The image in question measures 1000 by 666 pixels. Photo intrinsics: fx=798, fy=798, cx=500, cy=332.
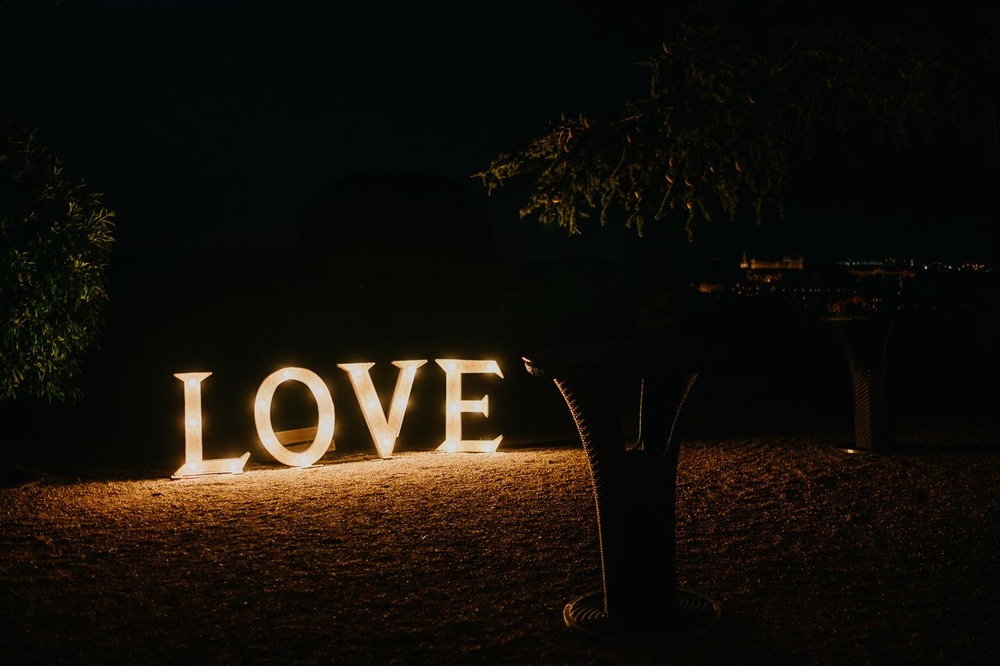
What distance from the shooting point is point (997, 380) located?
12.7m

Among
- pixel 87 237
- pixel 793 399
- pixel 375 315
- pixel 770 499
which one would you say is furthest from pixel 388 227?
pixel 770 499

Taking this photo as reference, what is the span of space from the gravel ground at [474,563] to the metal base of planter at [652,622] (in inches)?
2.3

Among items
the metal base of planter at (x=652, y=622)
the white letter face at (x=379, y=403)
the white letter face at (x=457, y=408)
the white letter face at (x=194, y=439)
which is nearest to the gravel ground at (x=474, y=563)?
the metal base of planter at (x=652, y=622)

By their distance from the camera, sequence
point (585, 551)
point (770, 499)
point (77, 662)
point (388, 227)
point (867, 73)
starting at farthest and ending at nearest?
point (388, 227), point (867, 73), point (770, 499), point (585, 551), point (77, 662)

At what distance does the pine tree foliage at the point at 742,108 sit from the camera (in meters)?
6.82

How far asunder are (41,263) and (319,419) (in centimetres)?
279

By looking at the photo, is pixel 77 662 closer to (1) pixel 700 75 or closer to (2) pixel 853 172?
(1) pixel 700 75

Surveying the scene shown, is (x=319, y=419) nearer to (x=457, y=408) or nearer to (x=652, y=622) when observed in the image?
(x=457, y=408)

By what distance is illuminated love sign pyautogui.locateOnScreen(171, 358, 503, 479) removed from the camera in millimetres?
7398

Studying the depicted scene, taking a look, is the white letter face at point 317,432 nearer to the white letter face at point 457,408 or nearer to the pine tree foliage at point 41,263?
the white letter face at point 457,408

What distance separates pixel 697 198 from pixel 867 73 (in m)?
2.05

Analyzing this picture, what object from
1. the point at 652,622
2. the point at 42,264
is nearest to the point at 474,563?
the point at 652,622

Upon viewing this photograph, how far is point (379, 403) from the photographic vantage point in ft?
26.0

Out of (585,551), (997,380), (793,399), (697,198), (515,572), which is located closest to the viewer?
(515,572)
